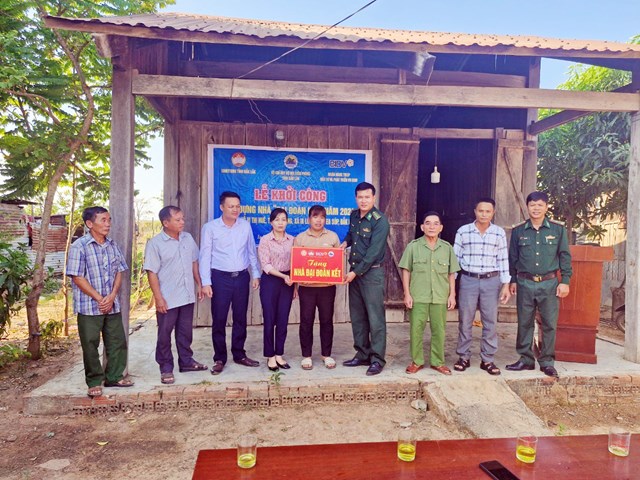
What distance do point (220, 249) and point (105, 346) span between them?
4.45ft

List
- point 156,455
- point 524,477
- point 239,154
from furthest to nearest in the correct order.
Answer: point 239,154
point 156,455
point 524,477

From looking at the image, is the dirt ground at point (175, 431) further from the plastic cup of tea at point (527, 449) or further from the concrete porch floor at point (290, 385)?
the plastic cup of tea at point (527, 449)

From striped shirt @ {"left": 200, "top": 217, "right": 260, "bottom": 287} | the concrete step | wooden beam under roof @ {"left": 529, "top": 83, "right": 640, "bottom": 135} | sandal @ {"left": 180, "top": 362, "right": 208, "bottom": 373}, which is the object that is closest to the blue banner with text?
striped shirt @ {"left": 200, "top": 217, "right": 260, "bottom": 287}

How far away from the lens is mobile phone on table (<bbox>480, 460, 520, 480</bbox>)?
167cm

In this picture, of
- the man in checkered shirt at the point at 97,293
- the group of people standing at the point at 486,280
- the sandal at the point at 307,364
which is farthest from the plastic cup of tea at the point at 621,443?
the man in checkered shirt at the point at 97,293

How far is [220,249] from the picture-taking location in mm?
4094

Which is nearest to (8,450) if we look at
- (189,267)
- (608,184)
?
(189,267)

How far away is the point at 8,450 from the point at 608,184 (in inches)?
353

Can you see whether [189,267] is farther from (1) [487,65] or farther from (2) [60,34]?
(1) [487,65]

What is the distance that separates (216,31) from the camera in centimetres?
354

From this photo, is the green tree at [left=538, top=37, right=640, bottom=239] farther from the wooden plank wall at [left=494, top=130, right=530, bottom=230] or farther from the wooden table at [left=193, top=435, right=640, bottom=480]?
the wooden table at [left=193, top=435, right=640, bottom=480]

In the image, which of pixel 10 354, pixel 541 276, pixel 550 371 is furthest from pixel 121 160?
pixel 550 371

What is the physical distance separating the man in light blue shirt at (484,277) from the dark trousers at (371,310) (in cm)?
84

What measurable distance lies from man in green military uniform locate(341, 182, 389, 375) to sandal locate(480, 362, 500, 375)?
1.05 m
